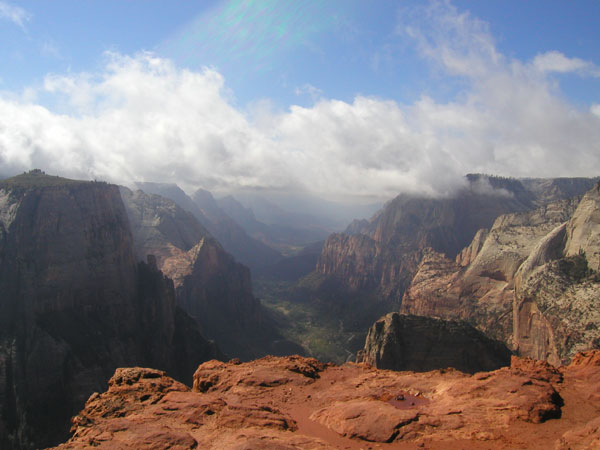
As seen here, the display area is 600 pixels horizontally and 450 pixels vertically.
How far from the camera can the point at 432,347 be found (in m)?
59.8

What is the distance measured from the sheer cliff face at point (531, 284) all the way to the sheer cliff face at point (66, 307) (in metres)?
78.1

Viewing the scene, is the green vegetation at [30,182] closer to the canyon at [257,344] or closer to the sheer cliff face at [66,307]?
the sheer cliff face at [66,307]

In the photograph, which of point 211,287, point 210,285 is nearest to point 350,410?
point 210,285

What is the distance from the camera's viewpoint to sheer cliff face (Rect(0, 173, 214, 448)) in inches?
2608

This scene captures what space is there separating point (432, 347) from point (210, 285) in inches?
4885

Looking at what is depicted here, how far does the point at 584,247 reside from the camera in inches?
3469

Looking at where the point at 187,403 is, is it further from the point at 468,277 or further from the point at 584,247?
the point at 468,277

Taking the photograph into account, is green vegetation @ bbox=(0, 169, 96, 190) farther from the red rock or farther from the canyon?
the red rock

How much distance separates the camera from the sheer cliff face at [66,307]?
66250mm

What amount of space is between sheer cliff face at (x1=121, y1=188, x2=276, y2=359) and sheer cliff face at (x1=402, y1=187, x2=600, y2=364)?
65066 millimetres

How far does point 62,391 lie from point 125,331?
2401 cm

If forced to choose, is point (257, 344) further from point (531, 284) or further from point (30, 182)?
point (531, 284)

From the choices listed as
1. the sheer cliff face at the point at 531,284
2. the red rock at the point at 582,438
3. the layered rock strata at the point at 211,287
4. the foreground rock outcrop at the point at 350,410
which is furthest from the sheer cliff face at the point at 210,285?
the red rock at the point at 582,438

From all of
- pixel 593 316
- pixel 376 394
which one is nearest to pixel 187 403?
pixel 376 394
